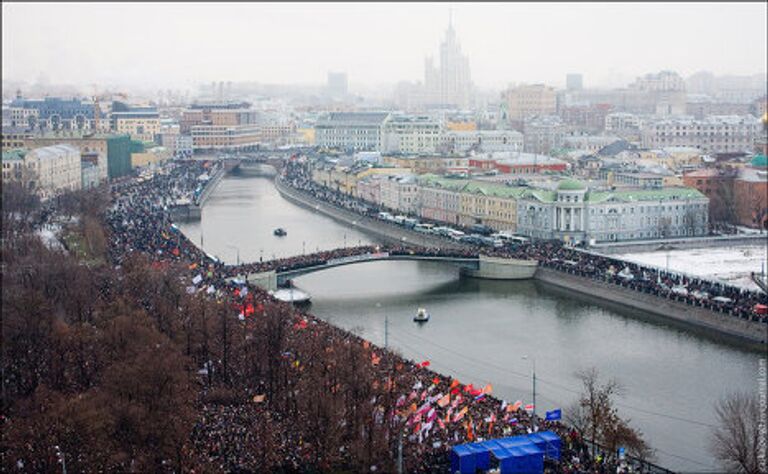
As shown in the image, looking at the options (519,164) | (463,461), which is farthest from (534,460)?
(519,164)

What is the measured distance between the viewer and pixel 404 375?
11414 mm

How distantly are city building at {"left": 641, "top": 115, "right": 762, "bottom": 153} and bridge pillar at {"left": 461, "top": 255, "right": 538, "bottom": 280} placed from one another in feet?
75.6

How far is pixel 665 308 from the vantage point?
16.5 metres

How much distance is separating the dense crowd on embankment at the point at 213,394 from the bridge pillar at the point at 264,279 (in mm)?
2435

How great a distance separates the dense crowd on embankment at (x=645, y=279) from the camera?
15.8 m

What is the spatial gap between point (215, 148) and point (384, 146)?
10587 mm

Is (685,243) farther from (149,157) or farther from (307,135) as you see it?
(307,135)

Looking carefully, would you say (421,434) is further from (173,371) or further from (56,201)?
(56,201)

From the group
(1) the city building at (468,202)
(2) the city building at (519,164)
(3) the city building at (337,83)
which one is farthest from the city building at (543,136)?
(3) the city building at (337,83)

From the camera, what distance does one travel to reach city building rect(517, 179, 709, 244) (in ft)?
76.4

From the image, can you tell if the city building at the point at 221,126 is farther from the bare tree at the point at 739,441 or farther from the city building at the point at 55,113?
the bare tree at the point at 739,441

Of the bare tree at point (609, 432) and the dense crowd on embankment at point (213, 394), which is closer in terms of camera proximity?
the dense crowd on embankment at point (213, 394)

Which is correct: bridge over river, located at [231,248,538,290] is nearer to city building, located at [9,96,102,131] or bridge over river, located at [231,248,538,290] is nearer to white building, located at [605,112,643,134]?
city building, located at [9,96,102,131]

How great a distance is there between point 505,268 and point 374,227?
25.3 ft
